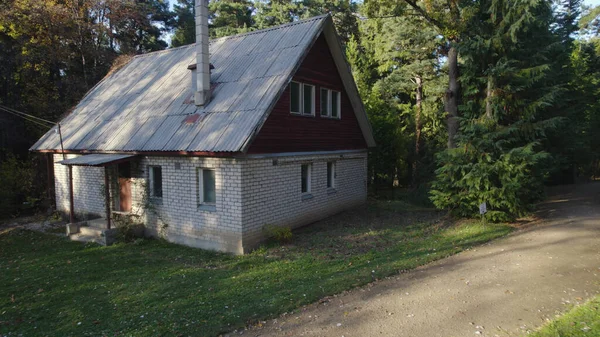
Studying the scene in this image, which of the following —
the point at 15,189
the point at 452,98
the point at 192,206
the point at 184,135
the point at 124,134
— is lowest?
the point at 15,189

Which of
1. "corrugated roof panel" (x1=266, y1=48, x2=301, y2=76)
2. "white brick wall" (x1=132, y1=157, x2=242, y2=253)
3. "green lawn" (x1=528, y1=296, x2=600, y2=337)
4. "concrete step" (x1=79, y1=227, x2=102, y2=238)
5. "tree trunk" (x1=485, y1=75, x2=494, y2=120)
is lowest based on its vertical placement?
"concrete step" (x1=79, y1=227, x2=102, y2=238)

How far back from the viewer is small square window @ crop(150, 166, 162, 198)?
12617 millimetres

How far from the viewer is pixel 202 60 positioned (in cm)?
1217

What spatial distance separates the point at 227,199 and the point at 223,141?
1.67 metres

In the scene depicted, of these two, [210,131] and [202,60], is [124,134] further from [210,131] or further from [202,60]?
[210,131]

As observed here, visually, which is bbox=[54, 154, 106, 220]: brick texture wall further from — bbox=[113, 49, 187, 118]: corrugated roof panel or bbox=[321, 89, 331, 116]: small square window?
bbox=[321, 89, 331, 116]: small square window

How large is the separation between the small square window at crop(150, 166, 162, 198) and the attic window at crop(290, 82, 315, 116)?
489 cm

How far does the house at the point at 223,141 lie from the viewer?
10984 mm

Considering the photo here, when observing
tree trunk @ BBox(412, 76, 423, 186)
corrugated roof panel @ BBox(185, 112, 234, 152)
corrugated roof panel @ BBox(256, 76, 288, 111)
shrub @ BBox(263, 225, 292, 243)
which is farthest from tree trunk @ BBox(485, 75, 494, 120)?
tree trunk @ BBox(412, 76, 423, 186)

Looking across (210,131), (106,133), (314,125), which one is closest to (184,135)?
(210,131)

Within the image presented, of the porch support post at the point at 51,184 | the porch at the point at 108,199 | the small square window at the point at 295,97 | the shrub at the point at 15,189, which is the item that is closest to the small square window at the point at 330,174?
the small square window at the point at 295,97

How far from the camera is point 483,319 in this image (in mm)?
5902

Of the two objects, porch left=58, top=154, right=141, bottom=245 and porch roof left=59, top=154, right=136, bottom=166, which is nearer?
porch roof left=59, top=154, right=136, bottom=166

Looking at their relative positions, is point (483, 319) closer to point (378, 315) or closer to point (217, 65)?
point (378, 315)
